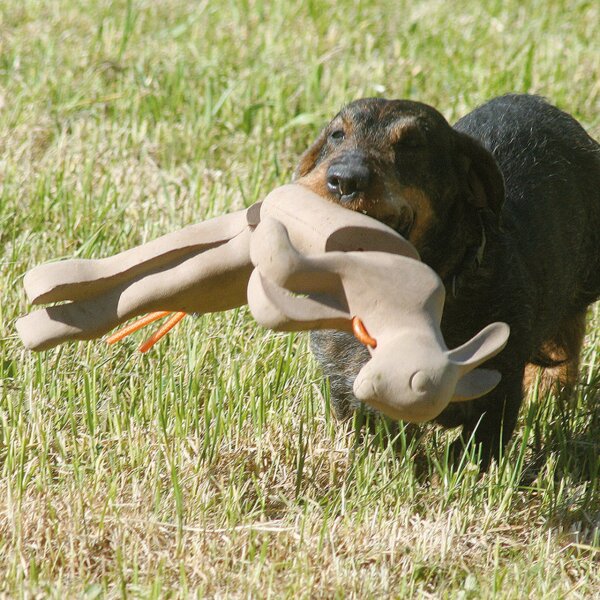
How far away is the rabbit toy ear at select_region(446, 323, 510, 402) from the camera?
2.90 m

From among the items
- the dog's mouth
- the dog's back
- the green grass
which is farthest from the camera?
the dog's back

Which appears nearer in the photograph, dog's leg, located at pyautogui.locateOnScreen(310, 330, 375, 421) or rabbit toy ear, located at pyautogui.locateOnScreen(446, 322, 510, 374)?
rabbit toy ear, located at pyautogui.locateOnScreen(446, 322, 510, 374)

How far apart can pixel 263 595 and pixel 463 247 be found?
1.48m

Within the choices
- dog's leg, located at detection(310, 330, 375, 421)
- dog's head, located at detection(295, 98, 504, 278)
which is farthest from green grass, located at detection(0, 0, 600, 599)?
dog's head, located at detection(295, 98, 504, 278)

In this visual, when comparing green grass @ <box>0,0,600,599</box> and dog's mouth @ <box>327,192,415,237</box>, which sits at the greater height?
dog's mouth @ <box>327,192,415,237</box>

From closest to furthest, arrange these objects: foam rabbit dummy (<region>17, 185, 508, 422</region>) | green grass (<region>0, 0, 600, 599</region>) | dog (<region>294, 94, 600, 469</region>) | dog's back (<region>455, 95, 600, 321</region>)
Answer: foam rabbit dummy (<region>17, 185, 508, 422</region>) → green grass (<region>0, 0, 600, 599</region>) → dog (<region>294, 94, 600, 469</region>) → dog's back (<region>455, 95, 600, 321</region>)

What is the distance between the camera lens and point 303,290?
298 centimetres

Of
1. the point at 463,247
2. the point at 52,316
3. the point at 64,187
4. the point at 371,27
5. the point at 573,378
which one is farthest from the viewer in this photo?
the point at 371,27

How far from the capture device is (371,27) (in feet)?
24.5

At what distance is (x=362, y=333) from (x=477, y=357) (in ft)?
0.92

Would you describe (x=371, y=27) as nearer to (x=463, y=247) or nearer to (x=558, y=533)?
(x=463, y=247)

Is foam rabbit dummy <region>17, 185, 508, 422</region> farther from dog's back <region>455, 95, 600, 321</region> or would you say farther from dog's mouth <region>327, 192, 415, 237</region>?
dog's back <region>455, 95, 600, 321</region>

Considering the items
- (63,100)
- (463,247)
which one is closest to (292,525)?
(463,247)

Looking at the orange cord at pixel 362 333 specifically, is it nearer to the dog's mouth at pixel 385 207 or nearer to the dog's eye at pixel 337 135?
the dog's mouth at pixel 385 207
